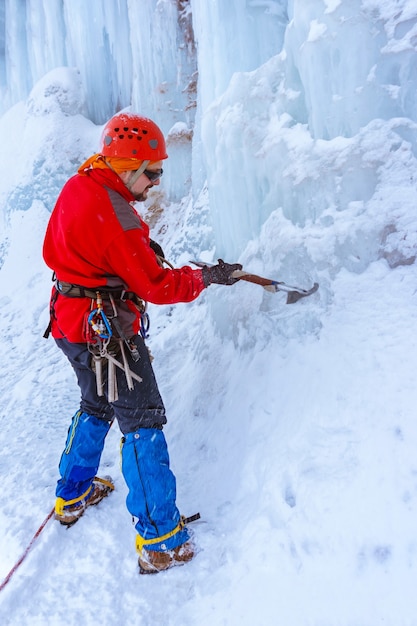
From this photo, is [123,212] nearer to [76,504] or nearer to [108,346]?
[108,346]

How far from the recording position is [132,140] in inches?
85.4

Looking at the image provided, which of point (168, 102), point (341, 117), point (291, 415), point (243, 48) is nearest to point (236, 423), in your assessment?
point (291, 415)

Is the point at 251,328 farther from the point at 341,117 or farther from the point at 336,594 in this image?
the point at 336,594

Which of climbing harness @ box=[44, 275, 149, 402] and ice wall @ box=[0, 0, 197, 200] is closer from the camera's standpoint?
climbing harness @ box=[44, 275, 149, 402]

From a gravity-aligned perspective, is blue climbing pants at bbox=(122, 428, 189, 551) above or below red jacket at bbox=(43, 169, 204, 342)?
below

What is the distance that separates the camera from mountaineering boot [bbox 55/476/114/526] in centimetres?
236

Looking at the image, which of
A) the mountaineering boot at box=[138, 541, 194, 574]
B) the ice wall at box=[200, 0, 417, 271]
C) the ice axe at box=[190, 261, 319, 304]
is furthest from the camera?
the ice axe at box=[190, 261, 319, 304]

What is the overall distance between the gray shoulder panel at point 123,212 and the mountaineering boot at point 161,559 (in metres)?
1.44

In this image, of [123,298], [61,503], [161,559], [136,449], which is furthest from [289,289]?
[61,503]

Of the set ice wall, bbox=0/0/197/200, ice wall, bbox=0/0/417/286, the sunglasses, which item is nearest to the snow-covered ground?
ice wall, bbox=0/0/417/286

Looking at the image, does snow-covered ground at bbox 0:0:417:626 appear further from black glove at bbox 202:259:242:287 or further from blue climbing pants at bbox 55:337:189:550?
black glove at bbox 202:259:242:287

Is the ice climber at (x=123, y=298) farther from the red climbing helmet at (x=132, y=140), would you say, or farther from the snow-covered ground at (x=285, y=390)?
the snow-covered ground at (x=285, y=390)

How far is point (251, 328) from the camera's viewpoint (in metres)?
3.09

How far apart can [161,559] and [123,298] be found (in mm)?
1201
